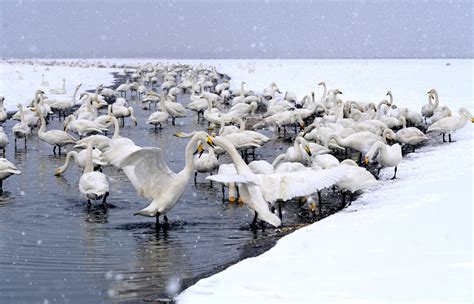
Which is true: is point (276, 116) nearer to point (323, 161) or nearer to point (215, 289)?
point (323, 161)

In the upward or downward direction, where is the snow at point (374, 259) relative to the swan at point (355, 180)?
downward

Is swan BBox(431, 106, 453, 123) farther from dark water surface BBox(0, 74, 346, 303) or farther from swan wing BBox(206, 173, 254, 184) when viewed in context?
swan wing BBox(206, 173, 254, 184)

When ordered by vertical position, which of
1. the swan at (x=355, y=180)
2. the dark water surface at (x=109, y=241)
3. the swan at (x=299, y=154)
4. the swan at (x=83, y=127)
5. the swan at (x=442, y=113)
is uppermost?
the swan at (x=442, y=113)

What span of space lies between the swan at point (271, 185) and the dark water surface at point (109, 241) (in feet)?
1.26

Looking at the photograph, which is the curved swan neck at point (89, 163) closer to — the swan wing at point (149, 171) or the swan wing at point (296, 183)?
the swan wing at point (149, 171)

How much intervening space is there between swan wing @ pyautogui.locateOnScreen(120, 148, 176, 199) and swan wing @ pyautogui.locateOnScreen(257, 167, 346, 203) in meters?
1.27

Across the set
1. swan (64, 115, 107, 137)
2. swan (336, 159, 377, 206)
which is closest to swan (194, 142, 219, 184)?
swan (336, 159, 377, 206)

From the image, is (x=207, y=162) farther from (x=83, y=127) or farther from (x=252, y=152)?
(x=83, y=127)

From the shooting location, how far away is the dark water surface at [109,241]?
6.46 metres

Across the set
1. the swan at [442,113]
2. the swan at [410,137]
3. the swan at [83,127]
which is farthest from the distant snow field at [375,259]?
the swan at [83,127]

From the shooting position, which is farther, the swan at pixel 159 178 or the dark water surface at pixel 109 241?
the swan at pixel 159 178

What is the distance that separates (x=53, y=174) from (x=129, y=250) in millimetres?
5500

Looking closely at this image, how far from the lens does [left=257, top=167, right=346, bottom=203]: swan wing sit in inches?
337

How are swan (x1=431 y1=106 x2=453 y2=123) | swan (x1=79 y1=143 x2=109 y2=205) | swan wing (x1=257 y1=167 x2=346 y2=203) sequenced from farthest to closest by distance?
swan (x1=431 y1=106 x2=453 y2=123)
swan (x1=79 y1=143 x2=109 y2=205)
swan wing (x1=257 y1=167 x2=346 y2=203)
